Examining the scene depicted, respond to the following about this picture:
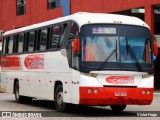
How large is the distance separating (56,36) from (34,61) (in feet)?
7.56

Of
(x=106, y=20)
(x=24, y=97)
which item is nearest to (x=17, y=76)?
(x=24, y=97)

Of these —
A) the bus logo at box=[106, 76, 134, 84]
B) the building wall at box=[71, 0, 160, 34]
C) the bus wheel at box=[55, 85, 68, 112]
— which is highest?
the building wall at box=[71, 0, 160, 34]

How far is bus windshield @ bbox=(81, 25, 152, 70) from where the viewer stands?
48.4ft

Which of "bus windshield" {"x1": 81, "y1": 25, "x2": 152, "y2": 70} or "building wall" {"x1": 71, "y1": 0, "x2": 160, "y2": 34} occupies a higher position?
"building wall" {"x1": 71, "y1": 0, "x2": 160, "y2": 34}

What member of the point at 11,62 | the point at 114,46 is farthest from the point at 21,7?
the point at 114,46

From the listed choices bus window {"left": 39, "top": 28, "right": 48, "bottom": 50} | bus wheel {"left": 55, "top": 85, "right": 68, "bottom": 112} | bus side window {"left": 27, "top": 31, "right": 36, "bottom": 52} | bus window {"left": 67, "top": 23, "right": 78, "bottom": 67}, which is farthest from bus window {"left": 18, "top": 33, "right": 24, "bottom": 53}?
bus window {"left": 67, "top": 23, "right": 78, "bottom": 67}

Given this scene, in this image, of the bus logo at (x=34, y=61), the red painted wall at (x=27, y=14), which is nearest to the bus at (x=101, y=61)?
the bus logo at (x=34, y=61)

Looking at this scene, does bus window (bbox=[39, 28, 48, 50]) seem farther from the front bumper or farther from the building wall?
the building wall

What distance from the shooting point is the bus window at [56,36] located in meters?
16.6

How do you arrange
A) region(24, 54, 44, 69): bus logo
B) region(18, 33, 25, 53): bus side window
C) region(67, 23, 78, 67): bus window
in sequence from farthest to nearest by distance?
region(18, 33, 25, 53): bus side window < region(24, 54, 44, 69): bus logo < region(67, 23, 78, 67): bus window

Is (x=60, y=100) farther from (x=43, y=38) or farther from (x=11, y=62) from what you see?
(x=11, y=62)

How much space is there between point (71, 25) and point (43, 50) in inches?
97.1

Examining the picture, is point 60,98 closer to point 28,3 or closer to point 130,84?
point 130,84

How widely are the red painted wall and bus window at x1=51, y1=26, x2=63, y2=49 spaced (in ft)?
77.5
